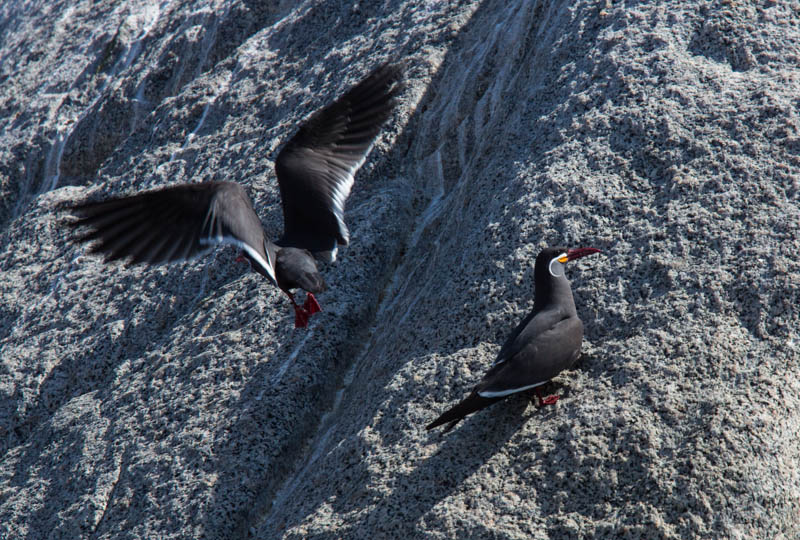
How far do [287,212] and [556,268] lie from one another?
2.82 meters

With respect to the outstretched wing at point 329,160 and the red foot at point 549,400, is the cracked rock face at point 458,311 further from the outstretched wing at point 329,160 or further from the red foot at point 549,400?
the outstretched wing at point 329,160

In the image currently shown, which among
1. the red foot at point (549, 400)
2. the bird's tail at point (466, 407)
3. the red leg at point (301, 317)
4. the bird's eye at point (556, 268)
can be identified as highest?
the bird's eye at point (556, 268)

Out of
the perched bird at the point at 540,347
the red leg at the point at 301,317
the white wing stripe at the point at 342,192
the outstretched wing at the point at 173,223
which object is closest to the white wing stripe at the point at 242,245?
the outstretched wing at the point at 173,223

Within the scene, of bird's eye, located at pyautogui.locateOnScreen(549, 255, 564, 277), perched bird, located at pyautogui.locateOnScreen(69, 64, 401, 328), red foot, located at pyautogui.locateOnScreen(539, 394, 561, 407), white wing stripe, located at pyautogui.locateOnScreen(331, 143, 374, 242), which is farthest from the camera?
white wing stripe, located at pyautogui.locateOnScreen(331, 143, 374, 242)

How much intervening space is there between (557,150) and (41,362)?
5.05 m

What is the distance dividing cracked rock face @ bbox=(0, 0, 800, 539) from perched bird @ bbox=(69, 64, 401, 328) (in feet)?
1.41

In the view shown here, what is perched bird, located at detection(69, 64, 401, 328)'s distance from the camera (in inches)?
231

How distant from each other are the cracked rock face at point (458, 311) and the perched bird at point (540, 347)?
0.27 metres

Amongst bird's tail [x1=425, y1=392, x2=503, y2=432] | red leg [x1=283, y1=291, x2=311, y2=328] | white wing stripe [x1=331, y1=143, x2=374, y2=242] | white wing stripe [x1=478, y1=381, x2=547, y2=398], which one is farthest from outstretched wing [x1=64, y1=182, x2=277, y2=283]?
white wing stripe [x1=478, y1=381, x2=547, y2=398]

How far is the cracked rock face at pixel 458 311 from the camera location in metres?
4.19

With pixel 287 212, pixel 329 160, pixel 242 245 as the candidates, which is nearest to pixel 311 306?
pixel 242 245

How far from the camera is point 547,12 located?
733 cm

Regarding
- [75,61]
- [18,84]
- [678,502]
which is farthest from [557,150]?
[18,84]

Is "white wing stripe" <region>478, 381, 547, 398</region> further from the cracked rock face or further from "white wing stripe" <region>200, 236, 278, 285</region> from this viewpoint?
"white wing stripe" <region>200, 236, 278, 285</region>
